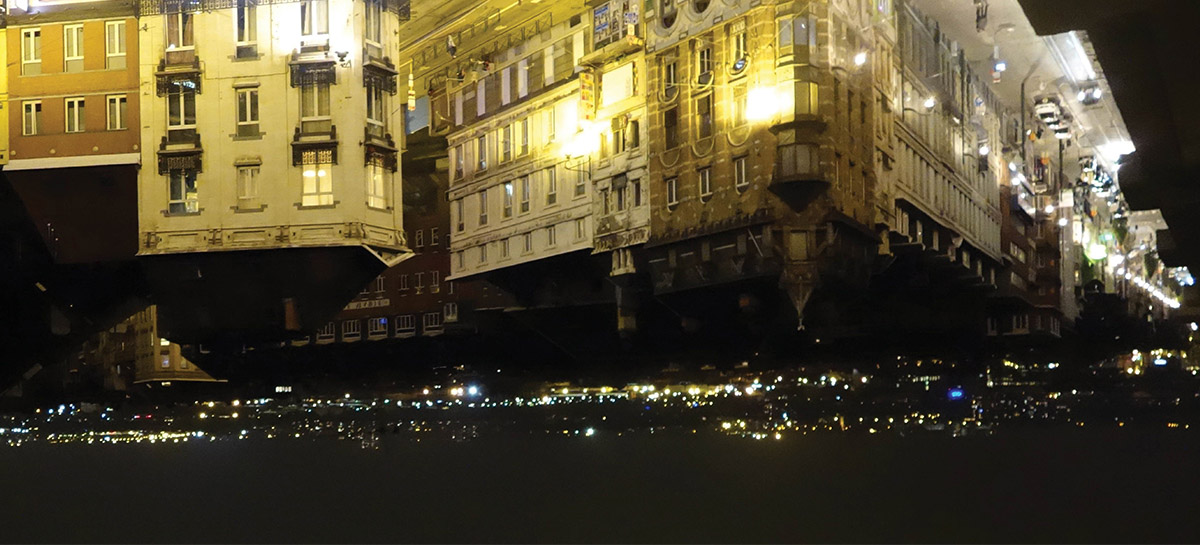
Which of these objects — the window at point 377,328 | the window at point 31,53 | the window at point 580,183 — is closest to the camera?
the window at point 31,53

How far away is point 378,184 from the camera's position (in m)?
43.1

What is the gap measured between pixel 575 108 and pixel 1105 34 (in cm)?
3836

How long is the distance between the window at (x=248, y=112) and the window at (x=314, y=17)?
2424mm

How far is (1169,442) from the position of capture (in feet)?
116

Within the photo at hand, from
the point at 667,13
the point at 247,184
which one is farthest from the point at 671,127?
the point at 247,184

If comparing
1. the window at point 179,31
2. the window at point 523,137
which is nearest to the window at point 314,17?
the window at point 179,31

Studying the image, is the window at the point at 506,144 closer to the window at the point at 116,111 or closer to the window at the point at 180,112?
the window at the point at 180,112

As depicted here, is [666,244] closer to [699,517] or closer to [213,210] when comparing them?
[213,210]

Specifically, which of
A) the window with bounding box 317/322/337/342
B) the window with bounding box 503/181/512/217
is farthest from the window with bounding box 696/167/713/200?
the window with bounding box 317/322/337/342

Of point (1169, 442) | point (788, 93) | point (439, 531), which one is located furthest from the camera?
point (788, 93)

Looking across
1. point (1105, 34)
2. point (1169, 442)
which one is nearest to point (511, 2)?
point (1169, 442)

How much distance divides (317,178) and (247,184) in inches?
88.3

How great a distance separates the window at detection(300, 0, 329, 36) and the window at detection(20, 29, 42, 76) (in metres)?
8.13

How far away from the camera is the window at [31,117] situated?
4291cm
